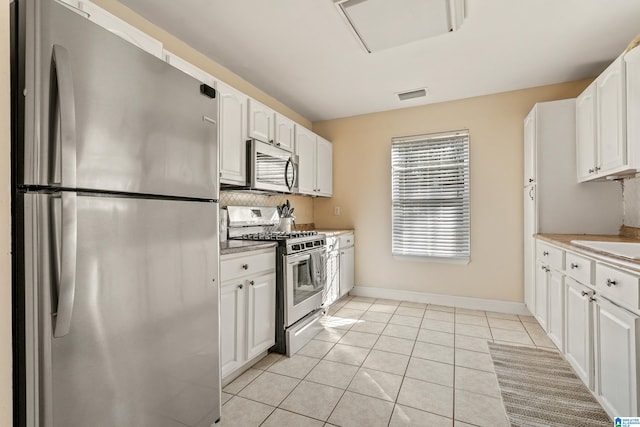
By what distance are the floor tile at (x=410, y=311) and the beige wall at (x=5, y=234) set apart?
3.23 m

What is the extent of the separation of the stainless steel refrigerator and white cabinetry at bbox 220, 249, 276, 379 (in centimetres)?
44

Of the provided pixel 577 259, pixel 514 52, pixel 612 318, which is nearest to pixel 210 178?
→ pixel 612 318

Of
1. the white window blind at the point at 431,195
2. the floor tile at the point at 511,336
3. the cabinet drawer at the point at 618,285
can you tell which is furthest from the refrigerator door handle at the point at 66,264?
the white window blind at the point at 431,195

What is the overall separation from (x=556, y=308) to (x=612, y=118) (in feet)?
4.72

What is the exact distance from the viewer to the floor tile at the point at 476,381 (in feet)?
6.48

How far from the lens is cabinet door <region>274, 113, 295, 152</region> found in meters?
3.14

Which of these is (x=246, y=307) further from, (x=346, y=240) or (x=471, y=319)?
(x=471, y=319)

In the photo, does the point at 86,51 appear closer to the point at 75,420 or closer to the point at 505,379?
the point at 75,420

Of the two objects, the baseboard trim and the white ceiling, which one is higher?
the white ceiling

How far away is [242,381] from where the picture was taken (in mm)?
2107

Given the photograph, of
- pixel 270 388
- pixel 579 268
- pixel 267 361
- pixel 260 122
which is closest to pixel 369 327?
pixel 267 361

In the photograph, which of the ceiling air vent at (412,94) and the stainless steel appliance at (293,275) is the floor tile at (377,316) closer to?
the stainless steel appliance at (293,275)

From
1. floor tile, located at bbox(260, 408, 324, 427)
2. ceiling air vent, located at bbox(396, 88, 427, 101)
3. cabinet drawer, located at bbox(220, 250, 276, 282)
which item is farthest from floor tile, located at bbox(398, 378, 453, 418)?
ceiling air vent, located at bbox(396, 88, 427, 101)

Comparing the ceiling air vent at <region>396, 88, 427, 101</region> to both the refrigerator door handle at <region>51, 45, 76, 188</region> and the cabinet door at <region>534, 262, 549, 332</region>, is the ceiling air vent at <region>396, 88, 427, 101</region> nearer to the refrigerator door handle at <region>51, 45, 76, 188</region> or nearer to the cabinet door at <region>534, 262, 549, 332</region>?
the cabinet door at <region>534, 262, 549, 332</region>
